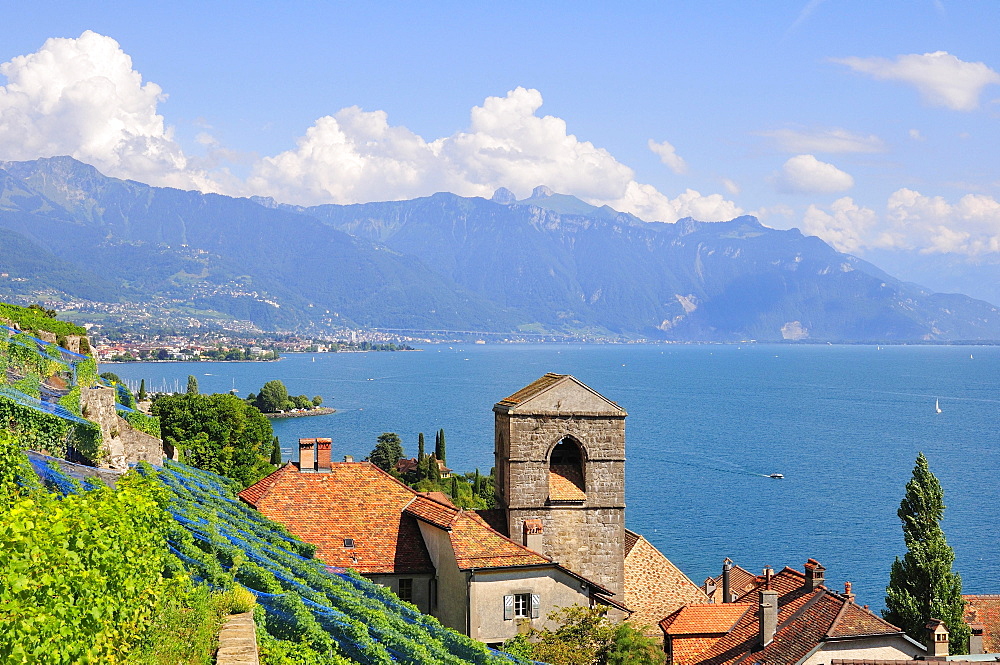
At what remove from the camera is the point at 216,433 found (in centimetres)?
5581

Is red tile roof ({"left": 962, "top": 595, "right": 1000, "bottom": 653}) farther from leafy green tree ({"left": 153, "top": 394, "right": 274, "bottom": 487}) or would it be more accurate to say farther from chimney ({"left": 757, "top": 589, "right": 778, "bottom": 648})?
leafy green tree ({"left": 153, "top": 394, "right": 274, "bottom": 487})

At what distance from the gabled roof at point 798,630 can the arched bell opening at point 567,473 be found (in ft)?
14.4

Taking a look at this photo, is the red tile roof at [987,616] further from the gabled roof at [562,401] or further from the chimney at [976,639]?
the gabled roof at [562,401]

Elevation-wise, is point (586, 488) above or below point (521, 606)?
above

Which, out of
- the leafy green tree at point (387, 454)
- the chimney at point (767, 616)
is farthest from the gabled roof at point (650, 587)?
the leafy green tree at point (387, 454)

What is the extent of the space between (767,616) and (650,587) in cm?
402

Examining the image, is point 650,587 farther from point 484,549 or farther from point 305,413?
point 305,413

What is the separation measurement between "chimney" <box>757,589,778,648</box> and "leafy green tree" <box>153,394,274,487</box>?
105 ft

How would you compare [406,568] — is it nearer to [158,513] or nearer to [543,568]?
[543,568]

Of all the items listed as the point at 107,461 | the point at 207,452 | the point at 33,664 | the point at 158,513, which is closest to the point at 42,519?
the point at 33,664

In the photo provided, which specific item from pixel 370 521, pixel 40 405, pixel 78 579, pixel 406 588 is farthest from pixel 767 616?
pixel 78 579

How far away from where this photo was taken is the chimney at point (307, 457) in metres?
30.2

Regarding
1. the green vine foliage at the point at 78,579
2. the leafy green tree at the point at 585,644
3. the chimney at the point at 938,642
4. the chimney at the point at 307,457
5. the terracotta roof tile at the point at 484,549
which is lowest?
the chimney at the point at 938,642

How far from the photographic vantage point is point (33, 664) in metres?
6.44
